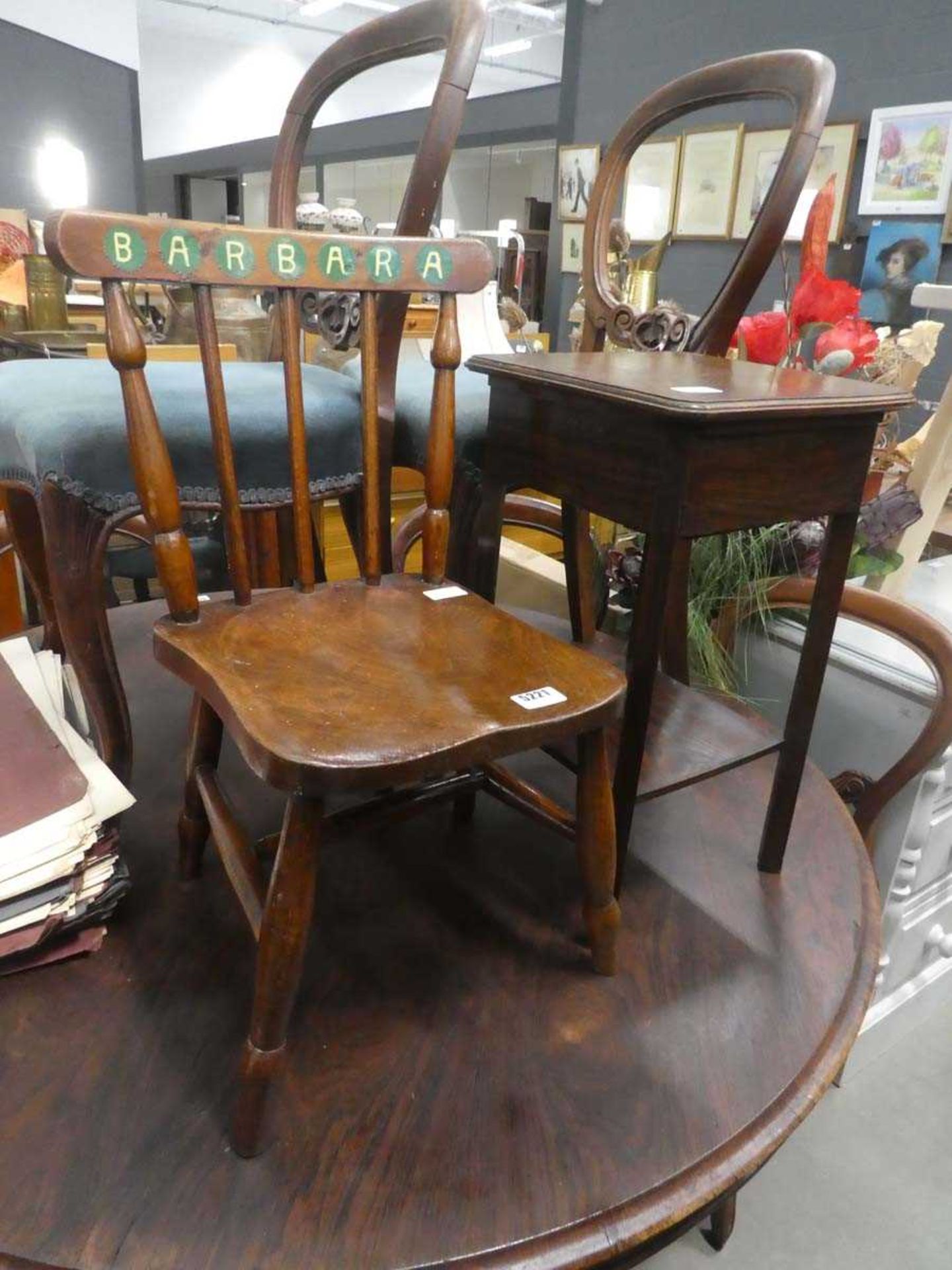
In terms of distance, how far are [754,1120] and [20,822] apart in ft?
2.01

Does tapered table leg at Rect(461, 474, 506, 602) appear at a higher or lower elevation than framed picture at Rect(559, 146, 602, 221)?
lower

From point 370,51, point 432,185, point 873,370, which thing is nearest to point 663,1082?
point 432,185

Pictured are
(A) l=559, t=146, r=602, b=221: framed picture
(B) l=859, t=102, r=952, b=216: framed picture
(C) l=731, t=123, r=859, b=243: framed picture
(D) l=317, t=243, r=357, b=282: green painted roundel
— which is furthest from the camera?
(A) l=559, t=146, r=602, b=221: framed picture

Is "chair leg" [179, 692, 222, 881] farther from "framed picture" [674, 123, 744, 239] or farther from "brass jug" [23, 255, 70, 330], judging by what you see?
"framed picture" [674, 123, 744, 239]

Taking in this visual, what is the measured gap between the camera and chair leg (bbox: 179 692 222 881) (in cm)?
82

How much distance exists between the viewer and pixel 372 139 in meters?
8.17

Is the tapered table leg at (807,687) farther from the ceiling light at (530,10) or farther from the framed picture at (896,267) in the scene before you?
the ceiling light at (530,10)

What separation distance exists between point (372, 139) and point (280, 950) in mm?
8982

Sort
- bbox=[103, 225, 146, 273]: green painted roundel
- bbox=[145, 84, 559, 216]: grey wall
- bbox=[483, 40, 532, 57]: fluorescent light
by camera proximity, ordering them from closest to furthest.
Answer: bbox=[103, 225, 146, 273]: green painted roundel
bbox=[145, 84, 559, 216]: grey wall
bbox=[483, 40, 532, 57]: fluorescent light

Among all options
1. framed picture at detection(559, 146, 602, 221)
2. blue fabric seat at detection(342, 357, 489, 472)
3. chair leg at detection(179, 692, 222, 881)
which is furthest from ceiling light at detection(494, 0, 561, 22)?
chair leg at detection(179, 692, 222, 881)

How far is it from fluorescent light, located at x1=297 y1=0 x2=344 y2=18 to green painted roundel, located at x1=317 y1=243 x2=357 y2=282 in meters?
8.10

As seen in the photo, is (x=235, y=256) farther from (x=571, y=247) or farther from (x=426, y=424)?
(x=571, y=247)

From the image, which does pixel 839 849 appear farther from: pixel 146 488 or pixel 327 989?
pixel 146 488

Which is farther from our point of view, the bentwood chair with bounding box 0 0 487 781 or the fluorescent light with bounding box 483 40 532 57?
the fluorescent light with bounding box 483 40 532 57
